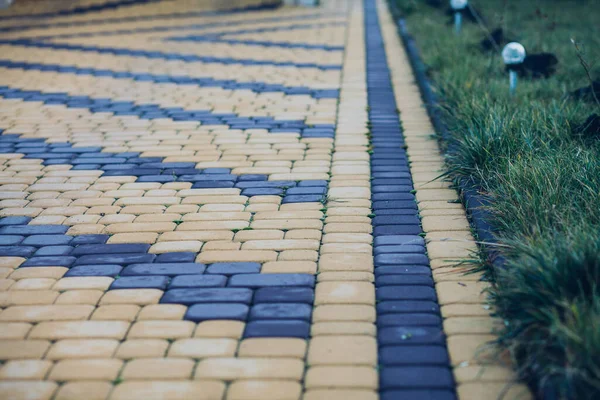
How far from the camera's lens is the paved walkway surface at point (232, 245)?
219 centimetres

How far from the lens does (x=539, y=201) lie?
2965mm

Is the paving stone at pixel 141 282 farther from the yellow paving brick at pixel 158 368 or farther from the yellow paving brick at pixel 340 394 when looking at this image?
the yellow paving brick at pixel 340 394

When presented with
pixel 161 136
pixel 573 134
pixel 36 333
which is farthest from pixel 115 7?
pixel 36 333

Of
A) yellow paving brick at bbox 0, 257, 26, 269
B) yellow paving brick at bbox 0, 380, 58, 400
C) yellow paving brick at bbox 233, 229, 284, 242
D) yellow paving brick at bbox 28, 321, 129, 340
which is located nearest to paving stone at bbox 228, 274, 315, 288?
yellow paving brick at bbox 233, 229, 284, 242

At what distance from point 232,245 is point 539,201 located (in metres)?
1.44

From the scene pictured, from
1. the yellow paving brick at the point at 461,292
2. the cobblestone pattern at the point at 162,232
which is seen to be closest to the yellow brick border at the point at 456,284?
the yellow paving brick at the point at 461,292

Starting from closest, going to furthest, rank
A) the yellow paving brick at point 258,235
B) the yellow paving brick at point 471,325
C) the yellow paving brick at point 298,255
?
the yellow paving brick at point 471,325, the yellow paving brick at point 298,255, the yellow paving brick at point 258,235

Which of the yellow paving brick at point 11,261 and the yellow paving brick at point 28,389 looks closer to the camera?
the yellow paving brick at point 28,389

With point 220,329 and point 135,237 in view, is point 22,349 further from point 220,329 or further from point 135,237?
point 135,237

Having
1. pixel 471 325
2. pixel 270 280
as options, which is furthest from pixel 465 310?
pixel 270 280

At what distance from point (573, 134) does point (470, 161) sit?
2.82 feet

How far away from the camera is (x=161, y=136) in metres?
4.87

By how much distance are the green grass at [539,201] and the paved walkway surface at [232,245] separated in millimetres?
178

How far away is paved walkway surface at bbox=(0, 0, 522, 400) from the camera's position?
2191mm
